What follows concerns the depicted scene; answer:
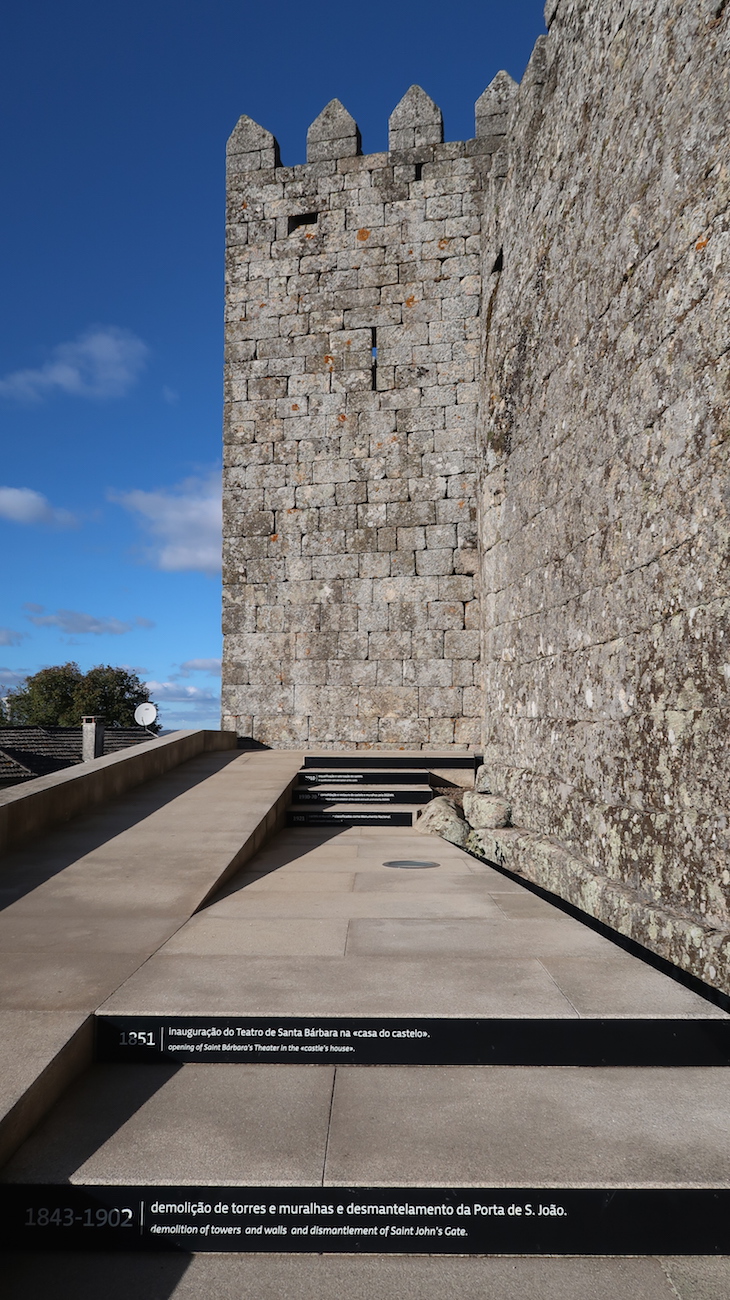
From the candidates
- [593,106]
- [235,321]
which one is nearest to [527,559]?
[593,106]

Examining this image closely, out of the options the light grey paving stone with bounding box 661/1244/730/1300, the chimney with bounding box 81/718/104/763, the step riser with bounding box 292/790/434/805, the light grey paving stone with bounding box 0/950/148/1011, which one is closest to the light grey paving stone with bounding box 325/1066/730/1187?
the light grey paving stone with bounding box 661/1244/730/1300

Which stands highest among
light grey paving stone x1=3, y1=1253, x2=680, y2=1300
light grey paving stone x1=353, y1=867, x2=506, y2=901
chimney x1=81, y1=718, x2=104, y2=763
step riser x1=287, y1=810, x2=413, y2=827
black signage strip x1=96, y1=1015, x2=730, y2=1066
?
chimney x1=81, y1=718, x2=104, y2=763

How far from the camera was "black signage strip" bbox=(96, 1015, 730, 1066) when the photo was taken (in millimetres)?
2275

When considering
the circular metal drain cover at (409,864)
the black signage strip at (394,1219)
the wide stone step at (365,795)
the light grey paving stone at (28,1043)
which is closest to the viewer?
the black signage strip at (394,1219)

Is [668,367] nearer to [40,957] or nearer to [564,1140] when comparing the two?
[564,1140]

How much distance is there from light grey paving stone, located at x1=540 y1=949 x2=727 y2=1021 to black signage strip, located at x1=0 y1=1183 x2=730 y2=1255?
63 cm

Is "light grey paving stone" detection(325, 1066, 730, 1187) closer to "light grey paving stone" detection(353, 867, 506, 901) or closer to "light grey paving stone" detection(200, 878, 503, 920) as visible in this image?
"light grey paving stone" detection(200, 878, 503, 920)

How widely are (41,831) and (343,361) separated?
6.31 metres

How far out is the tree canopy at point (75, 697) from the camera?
113 feet

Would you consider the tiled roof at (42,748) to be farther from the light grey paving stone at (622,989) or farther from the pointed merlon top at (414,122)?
the light grey paving stone at (622,989)

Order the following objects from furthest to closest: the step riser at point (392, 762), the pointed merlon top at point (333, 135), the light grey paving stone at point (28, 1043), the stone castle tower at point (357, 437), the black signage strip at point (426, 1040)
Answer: the pointed merlon top at point (333, 135) < the stone castle tower at point (357, 437) < the step riser at point (392, 762) < the black signage strip at point (426, 1040) < the light grey paving stone at point (28, 1043)

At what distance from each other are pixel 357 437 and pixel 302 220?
2.74 metres

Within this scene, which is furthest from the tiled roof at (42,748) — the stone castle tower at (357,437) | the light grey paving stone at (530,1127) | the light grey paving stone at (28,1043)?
the light grey paving stone at (530,1127)

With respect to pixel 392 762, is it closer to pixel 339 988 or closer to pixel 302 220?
pixel 339 988
